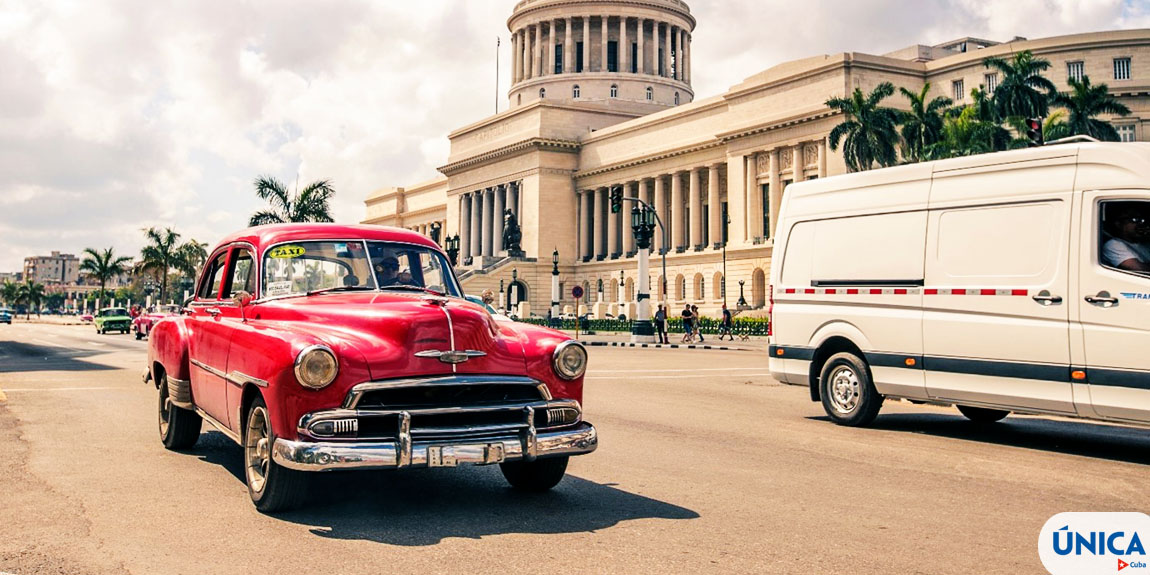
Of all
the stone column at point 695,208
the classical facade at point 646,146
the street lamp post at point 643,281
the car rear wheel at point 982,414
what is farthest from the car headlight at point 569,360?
the stone column at point 695,208

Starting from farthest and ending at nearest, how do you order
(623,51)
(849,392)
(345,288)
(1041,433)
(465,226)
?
(623,51) < (465,226) < (849,392) < (1041,433) < (345,288)

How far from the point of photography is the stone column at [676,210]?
75688mm

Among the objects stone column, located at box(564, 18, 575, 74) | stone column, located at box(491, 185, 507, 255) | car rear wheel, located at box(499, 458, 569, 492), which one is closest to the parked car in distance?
stone column, located at box(491, 185, 507, 255)

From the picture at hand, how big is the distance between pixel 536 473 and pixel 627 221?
75.5 meters

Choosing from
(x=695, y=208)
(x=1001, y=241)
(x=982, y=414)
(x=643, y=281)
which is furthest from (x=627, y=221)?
(x=1001, y=241)

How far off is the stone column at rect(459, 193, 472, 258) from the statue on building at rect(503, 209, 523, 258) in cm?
1278

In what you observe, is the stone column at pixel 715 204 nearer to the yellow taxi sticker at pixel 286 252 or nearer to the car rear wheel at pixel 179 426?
the car rear wheel at pixel 179 426

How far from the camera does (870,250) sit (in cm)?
1162

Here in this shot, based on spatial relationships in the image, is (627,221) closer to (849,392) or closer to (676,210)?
(676,210)

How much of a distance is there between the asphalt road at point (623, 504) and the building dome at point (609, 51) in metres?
87.8

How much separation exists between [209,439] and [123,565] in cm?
503

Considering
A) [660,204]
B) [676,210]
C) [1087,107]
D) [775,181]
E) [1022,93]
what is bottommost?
[676,210]

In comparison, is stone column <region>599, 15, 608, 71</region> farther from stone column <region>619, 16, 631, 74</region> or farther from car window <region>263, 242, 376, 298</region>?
car window <region>263, 242, 376, 298</region>

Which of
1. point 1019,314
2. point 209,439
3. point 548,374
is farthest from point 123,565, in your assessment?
point 1019,314
